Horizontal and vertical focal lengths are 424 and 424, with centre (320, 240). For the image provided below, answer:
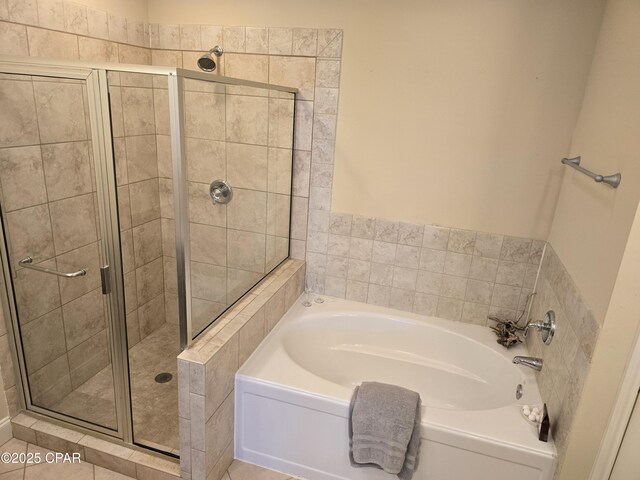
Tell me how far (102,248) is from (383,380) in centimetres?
166

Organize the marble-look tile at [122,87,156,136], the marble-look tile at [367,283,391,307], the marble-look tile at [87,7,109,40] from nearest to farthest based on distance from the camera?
the marble-look tile at [122,87,156,136] < the marble-look tile at [87,7,109,40] < the marble-look tile at [367,283,391,307]

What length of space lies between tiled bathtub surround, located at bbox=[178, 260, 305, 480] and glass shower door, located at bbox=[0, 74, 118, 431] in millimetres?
475

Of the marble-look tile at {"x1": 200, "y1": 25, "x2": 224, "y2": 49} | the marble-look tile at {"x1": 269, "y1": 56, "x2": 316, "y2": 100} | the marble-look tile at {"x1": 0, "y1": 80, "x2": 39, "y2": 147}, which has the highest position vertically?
the marble-look tile at {"x1": 200, "y1": 25, "x2": 224, "y2": 49}

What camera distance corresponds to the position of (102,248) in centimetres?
179

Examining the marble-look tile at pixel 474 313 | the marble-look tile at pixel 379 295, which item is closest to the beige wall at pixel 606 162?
the marble-look tile at pixel 474 313

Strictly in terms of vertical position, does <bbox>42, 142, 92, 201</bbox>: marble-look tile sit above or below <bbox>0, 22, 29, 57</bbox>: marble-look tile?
below

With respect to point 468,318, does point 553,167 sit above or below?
above

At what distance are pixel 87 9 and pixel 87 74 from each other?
31.5 inches

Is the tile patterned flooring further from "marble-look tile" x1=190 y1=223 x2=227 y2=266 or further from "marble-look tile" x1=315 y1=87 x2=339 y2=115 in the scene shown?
"marble-look tile" x1=315 y1=87 x2=339 y2=115

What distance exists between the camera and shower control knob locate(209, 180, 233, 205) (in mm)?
1969

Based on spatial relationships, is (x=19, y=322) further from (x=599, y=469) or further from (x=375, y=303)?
(x=599, y=469)

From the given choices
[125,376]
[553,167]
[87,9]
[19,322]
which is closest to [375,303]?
[553,167]

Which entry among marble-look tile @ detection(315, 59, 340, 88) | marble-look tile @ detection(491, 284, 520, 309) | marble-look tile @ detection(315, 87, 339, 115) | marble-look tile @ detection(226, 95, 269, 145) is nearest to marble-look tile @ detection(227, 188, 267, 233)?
marble-look tile @ detection(226, 95, 269, 145)

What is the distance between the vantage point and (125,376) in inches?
75.0
